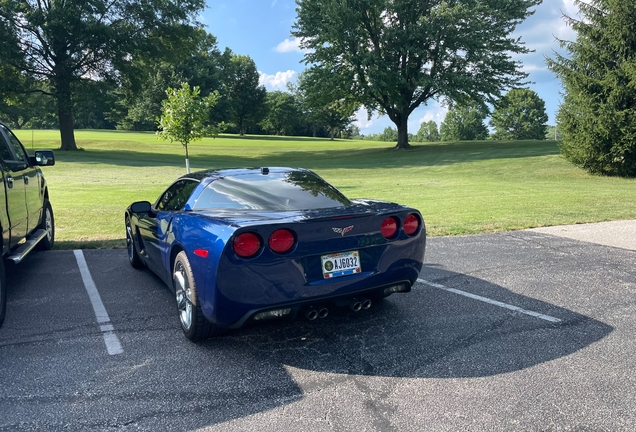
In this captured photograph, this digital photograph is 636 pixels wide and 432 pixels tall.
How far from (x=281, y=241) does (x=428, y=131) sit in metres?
158

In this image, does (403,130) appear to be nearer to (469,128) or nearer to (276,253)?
(276,253)

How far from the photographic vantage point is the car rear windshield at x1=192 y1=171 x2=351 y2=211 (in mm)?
4246

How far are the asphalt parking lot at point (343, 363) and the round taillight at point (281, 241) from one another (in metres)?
0.83

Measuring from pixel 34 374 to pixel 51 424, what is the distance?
78 cm

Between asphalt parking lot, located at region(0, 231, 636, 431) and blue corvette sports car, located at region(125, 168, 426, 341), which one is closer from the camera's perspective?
asphalt parking lot, located at region(0, 231, 636, 431)

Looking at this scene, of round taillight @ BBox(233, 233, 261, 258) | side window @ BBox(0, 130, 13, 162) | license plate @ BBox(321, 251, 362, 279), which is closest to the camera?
round taillight @ BBox(233, 233, 261, 258)

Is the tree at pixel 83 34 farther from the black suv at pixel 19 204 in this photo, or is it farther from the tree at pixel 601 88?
the black suv at pixel 19 204

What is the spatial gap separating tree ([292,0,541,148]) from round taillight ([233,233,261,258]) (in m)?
34.2

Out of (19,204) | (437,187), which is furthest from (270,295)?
(437,187)

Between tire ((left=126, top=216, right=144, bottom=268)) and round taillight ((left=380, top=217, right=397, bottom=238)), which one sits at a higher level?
round taillight ((left=380, top=217, right=397, bottom=238))

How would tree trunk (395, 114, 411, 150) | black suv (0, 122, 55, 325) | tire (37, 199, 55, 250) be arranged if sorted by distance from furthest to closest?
tree trunk (395, 114, 411, 150), tire (37, 199, 55, 250), black suv (0, 122, 55, 325)

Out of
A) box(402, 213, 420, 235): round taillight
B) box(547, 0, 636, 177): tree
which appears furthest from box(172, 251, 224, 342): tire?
box(547, 0, 636, 177): tree

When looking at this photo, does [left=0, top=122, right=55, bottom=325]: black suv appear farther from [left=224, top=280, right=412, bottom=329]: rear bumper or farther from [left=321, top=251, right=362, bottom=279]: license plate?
[left=321, top=251, right=362, bottom=279]: license plate

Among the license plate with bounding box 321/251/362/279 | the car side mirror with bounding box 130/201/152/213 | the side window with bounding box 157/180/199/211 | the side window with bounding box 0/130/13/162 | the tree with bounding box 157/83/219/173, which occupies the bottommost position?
the license plate with bounding box 321/251/362/279
